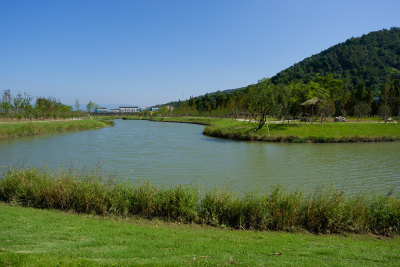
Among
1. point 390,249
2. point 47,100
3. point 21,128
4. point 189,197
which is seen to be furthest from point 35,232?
point 47,100

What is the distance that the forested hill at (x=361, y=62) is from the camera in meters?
100

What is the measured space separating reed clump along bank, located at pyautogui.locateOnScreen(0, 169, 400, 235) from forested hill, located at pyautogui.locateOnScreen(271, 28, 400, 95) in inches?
3780

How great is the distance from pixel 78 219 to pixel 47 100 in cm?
6851

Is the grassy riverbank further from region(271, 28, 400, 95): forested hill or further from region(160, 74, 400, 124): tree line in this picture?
region(271, 28, 400, 95): forested hill

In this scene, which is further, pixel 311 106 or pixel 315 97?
pixel 311 106

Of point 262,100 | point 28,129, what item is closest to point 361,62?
point 262,100

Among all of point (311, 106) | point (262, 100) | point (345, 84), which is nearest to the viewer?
point (262, 100)

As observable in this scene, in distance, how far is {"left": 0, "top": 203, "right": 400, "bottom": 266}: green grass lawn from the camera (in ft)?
16.8

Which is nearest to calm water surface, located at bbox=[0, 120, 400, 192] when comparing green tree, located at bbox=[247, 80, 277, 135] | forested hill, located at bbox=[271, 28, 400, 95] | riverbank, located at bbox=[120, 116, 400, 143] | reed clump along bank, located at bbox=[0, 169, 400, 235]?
reed clump along bank, located at bbox=[0, 169, 400, 235]

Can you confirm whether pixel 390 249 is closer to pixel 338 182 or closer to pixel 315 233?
pixel 315 233

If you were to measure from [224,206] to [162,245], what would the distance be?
3.01m

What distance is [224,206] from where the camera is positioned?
340 inches

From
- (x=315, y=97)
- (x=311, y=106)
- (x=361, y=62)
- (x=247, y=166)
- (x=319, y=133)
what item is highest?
(x=361, y=62)

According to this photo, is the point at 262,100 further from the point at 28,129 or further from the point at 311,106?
the point at 28,129
